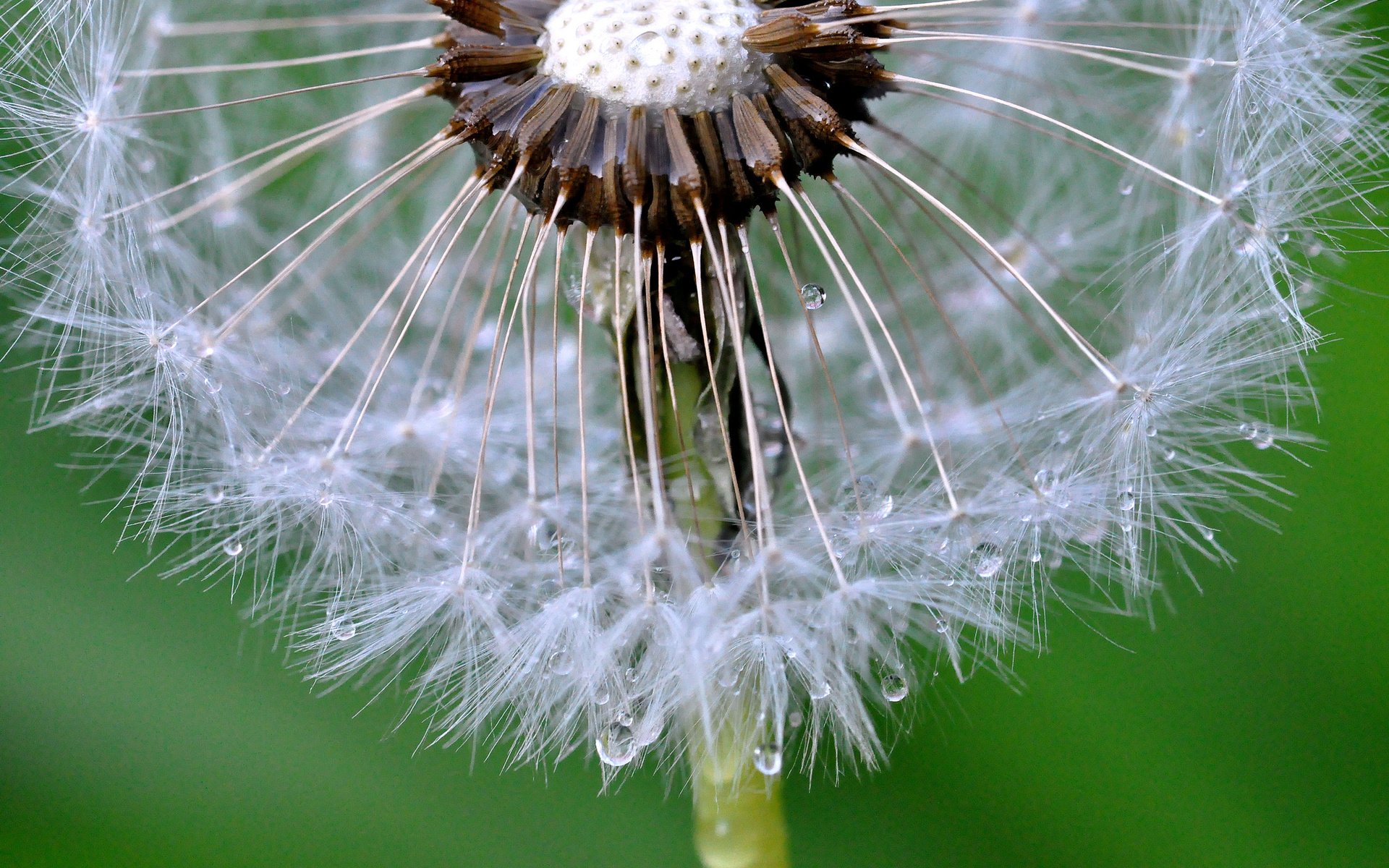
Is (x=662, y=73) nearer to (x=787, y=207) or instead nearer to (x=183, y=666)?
(x=787, y=207)

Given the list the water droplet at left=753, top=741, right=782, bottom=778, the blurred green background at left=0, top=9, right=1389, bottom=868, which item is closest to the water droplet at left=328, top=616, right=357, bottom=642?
the blurred green background at left=0, top=9, right=1389, bottom=868

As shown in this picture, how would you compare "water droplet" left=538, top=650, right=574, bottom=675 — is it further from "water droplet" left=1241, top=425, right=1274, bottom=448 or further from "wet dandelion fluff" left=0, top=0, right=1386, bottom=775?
"water droplet" left=1241, top=425, right=1274, bottom=448

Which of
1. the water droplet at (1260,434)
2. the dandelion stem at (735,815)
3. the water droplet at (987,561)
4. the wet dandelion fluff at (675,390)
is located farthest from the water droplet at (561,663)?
the water droplet at (1260,434)

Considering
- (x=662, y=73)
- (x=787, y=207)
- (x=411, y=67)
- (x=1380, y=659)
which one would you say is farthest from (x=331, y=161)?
(x=1380, y=659)

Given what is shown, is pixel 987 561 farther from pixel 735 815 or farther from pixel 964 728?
pixel 964 728

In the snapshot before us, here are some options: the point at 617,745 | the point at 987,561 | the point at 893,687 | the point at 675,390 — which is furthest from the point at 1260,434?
the point at 617,745
